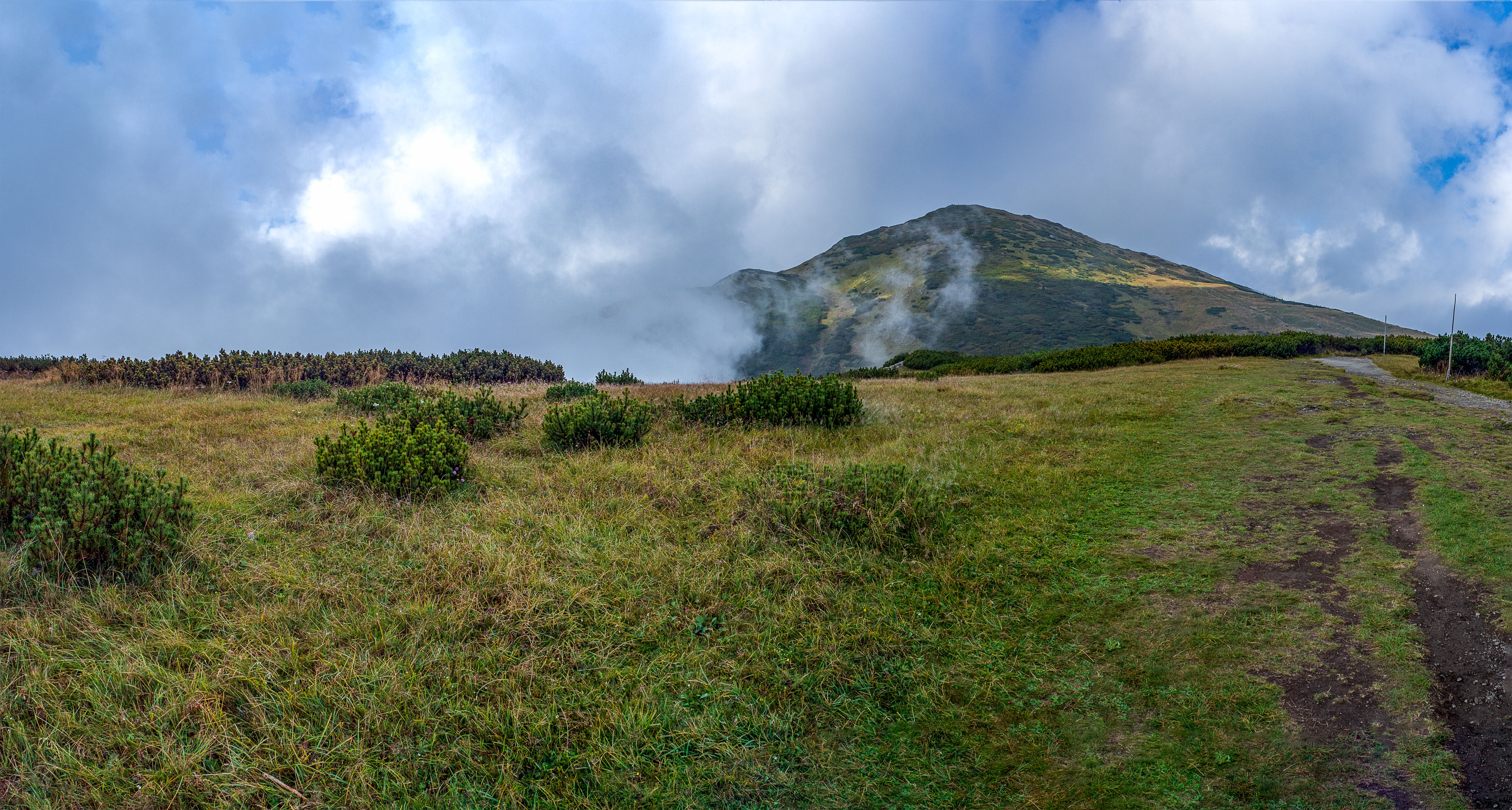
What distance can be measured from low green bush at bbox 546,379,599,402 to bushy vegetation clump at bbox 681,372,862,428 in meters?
4.00

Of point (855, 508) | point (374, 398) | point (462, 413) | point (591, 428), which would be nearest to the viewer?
point (855, 508)

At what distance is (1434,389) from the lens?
14.1 m

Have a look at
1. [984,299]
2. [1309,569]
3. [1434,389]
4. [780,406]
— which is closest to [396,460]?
[780,406]

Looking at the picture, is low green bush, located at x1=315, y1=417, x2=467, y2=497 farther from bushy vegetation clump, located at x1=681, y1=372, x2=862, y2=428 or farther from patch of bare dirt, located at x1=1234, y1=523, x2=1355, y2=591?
patch of bare dirt, located at x1=1234, y1=523, x2=1355, y2=591

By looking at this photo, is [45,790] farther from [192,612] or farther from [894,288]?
[894,288]

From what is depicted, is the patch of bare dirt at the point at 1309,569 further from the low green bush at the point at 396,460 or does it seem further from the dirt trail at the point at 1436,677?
the low green bush at the point at 396,460

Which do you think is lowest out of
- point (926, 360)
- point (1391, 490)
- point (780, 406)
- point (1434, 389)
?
point (1391, 490)

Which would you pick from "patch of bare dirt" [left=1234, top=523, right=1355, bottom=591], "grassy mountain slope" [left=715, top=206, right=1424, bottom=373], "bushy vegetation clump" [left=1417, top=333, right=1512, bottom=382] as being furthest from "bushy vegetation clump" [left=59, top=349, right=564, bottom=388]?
"grassy mountain slope" [left=715, top=206, right=1424, bottom=373]

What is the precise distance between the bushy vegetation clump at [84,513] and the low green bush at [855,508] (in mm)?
4261

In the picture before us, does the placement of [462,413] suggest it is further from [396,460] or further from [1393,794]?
[1393,794]

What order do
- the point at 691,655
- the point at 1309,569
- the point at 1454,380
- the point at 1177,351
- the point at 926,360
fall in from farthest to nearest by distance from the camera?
the point at 926,360
the point at 1177,351
the point at 1454,380
the point at 1309,569
the point at 691,655

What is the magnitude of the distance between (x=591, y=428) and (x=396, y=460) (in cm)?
249

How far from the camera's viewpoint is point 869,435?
30.0 feet

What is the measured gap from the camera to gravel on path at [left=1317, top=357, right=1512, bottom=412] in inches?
453
